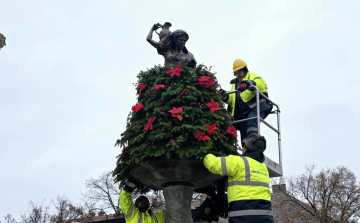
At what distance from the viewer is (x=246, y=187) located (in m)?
5.81

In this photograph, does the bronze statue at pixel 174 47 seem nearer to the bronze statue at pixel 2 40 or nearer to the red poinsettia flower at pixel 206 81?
the red poinsettia flower at pixel 206 81

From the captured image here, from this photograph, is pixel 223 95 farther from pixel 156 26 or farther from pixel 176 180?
pixel 156 26

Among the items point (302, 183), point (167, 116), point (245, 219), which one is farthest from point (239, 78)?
point (302, 183)

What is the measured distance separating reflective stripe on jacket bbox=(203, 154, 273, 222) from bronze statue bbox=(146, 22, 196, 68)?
2.86 meters

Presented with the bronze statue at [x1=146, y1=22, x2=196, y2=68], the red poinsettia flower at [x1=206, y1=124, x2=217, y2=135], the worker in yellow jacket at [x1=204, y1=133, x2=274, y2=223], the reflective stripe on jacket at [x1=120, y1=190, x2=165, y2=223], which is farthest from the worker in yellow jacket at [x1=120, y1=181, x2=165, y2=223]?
the bronze statue at [x1=146, y1=22, x2=196, y2=68]

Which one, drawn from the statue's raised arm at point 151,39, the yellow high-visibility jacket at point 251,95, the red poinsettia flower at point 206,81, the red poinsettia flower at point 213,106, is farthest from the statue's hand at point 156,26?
the red poinsettia flower at point 213,106

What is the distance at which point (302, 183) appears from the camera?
36.5m

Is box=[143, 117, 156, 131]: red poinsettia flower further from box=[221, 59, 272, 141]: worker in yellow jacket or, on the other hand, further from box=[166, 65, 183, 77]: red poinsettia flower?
box=[221, 59, 272, 141]: worker in yellow jacket

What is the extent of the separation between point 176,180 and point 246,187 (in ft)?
4.84

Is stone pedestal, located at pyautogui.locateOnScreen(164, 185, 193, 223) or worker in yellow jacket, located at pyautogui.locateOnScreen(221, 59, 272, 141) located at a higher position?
worker in yellow jacket, located at pyautogui.locateOnScreen(221, 59, 272, 141)

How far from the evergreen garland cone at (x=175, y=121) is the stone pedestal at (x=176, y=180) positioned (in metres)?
0.23

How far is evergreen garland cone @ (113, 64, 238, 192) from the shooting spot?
638 cm

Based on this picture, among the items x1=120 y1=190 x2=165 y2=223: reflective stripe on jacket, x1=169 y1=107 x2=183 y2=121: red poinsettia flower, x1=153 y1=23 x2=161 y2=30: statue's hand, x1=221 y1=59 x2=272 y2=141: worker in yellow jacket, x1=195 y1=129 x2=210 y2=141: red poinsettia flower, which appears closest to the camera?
x1=195 y1=129 x2=210 y2=141: red poinsettia flower

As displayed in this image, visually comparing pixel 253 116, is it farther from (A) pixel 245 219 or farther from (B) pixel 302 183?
(B) pixel 302 183
